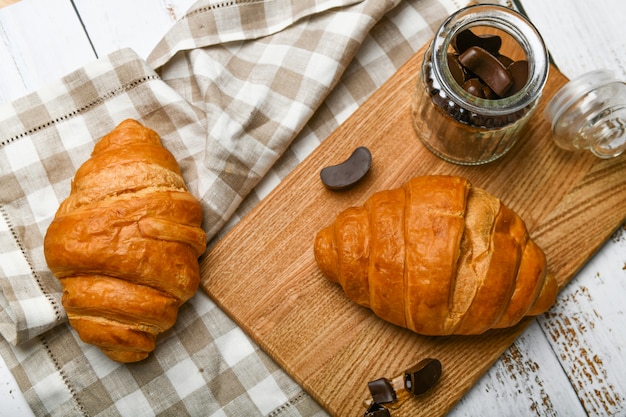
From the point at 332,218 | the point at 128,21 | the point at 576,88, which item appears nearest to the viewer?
the point at 576,88

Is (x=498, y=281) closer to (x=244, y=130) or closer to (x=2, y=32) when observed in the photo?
(x=244, y=130)

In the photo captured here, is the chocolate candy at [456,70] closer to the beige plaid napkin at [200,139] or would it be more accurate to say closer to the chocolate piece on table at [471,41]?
the chocolate piece on table at [471,41]

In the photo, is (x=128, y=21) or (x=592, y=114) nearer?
(x=592, y=114)

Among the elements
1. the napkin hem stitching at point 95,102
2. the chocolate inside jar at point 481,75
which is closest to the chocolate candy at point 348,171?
the chocolate inside jar at point 481,75

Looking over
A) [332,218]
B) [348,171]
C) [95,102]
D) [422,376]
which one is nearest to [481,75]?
[348,171]

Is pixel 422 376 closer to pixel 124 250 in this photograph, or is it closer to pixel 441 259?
pixel 441 259

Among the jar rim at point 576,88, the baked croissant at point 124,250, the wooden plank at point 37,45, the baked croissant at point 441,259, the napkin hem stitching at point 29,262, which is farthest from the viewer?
the wooden plank at point 37,45

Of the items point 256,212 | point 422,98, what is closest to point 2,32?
point 256,212
